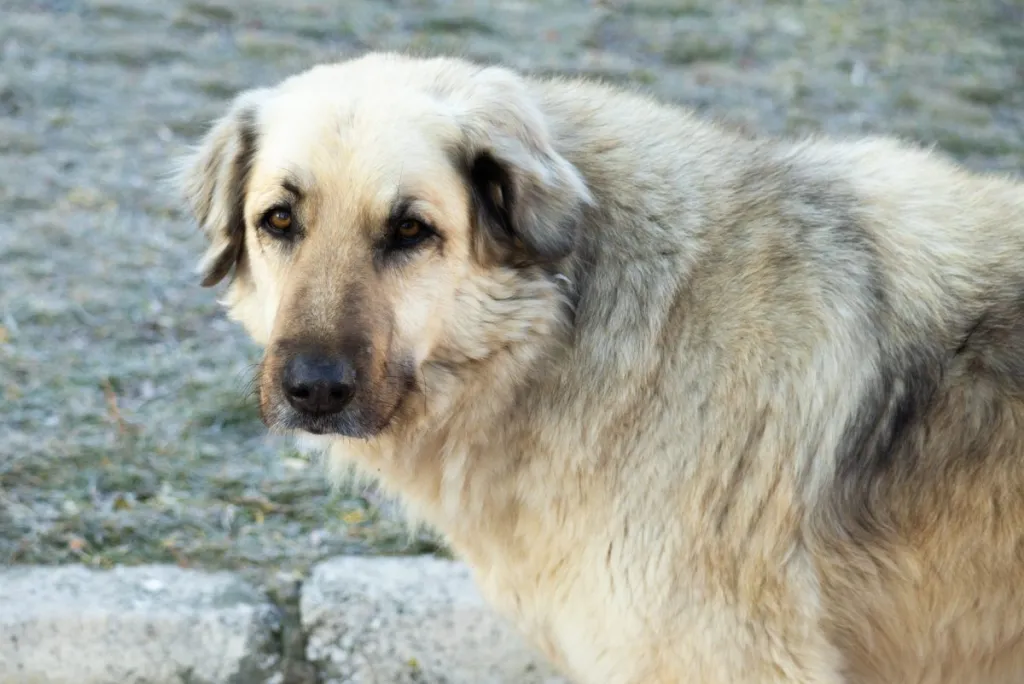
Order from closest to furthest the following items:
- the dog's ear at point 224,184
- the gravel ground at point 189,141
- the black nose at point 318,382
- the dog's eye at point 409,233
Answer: the black nose at point 318,382 < the dog's eye at point 409,233 < the dog's ear at point 224,184 < the gravel ground at point 189,141

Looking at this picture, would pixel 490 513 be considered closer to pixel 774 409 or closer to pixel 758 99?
pixel 774 409

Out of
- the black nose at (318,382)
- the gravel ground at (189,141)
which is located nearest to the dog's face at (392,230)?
the black nose at (318,382)

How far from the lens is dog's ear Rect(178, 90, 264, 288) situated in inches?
109

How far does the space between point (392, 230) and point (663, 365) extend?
63 centimetres

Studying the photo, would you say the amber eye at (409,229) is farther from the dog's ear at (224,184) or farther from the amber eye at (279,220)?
the dog's ear at (224,184)

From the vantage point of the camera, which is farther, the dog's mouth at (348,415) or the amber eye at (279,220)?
the amber eye at (279,220)

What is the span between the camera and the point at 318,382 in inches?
92.9

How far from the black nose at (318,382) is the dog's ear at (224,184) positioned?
0.55 m

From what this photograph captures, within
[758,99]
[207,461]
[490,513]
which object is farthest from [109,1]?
[490,513]

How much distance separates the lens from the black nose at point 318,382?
236 cm

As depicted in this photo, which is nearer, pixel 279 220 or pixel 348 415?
pixel 348 415

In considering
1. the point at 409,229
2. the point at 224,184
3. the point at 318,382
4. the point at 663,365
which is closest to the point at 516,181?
the point at 409,229

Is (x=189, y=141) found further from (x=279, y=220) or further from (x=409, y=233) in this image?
(x=409, y=233)

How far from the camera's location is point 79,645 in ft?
10.5
